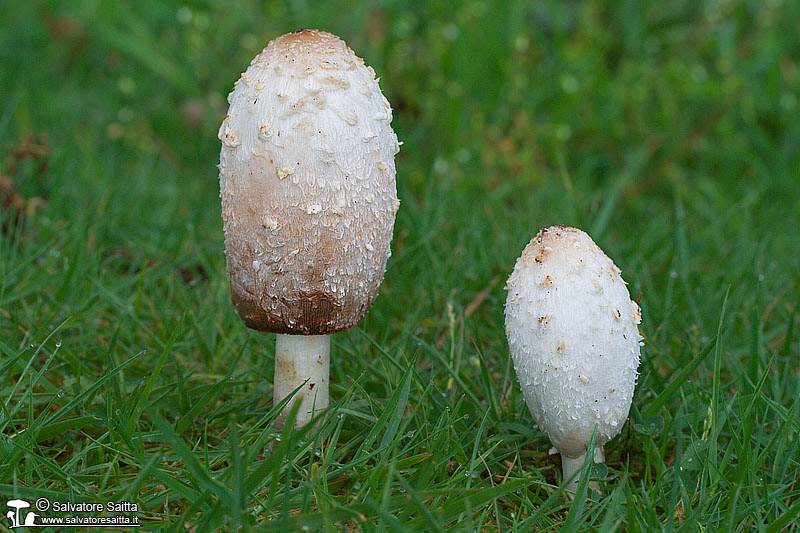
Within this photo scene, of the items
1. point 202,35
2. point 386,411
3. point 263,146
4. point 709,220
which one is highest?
point 202,35

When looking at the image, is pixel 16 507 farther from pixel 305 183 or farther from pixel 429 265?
pixel 429 265

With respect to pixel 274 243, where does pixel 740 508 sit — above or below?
below

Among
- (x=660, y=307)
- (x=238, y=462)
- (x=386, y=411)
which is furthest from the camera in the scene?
(x=660, y=307)

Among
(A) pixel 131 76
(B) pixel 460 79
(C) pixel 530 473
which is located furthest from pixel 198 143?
(C) pixel 530 473

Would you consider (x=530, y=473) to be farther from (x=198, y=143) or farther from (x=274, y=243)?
(x=198, y=143)

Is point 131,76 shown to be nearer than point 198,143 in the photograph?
No

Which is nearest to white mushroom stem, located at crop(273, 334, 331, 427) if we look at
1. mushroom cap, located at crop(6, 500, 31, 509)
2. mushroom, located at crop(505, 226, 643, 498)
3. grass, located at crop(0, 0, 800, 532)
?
grass, located at crop(0, 0, 800, 532)

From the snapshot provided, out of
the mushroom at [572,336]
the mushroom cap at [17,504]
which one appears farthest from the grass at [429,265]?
the mushroom at [572,336]

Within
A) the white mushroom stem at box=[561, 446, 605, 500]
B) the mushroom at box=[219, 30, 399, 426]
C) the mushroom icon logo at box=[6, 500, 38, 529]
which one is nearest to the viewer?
the mushroom icon logo at box=[6, 500, 38, 529]

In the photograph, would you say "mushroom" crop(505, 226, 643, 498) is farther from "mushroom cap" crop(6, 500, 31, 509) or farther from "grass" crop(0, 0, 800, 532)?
"mushroom cap" crop(6, 500, 31, 509)
